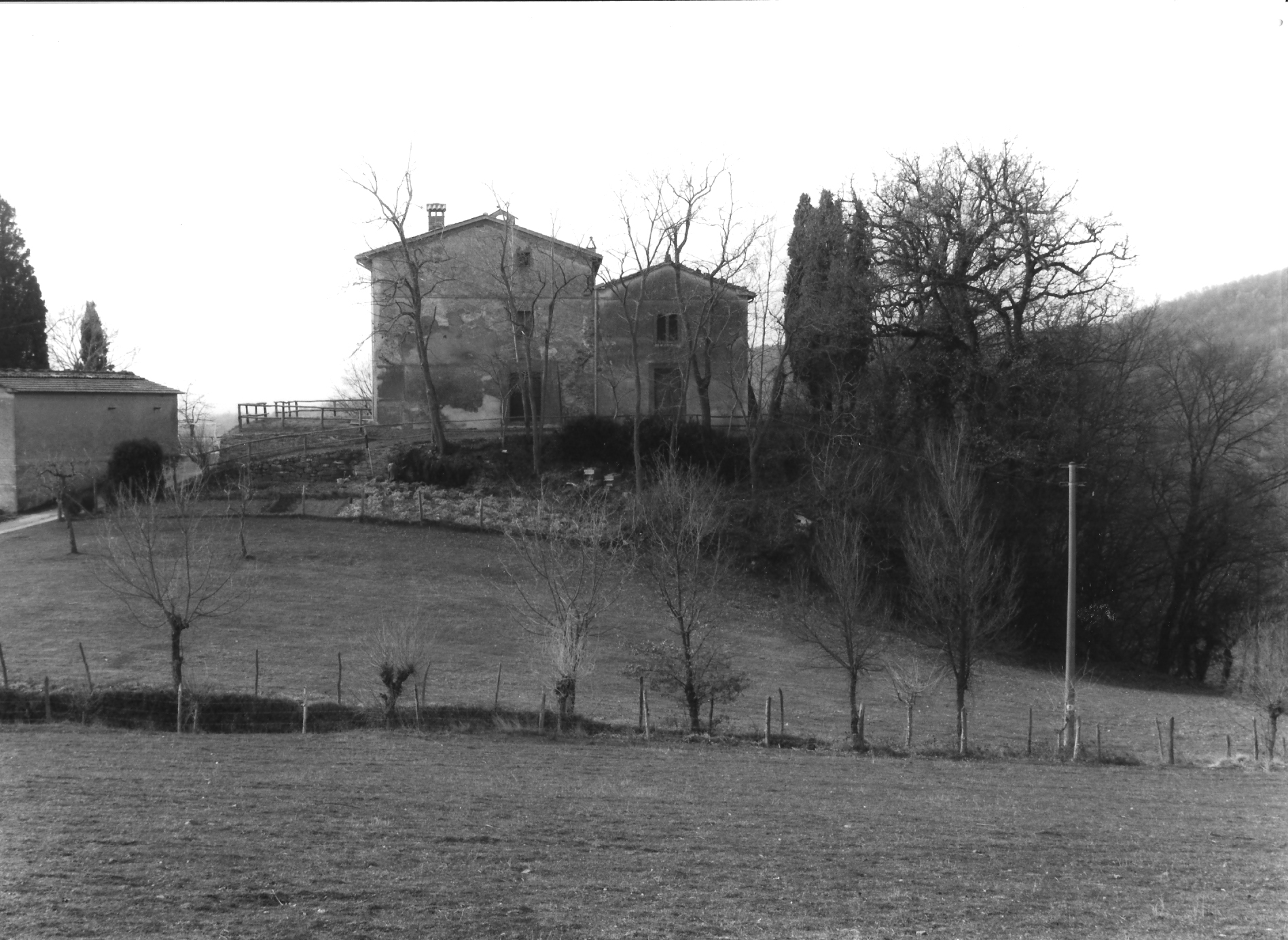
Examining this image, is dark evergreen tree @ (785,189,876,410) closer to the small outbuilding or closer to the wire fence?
the wire fence

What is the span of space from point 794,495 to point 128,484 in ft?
78.9

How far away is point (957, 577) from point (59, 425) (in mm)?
30011

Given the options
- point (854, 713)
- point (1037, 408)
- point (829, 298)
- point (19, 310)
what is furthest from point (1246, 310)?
point (19, 310)

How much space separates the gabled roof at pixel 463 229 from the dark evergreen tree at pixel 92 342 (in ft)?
70.3

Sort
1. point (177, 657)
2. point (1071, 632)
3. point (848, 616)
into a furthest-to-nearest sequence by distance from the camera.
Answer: point (1071, 632) < point (848, 616) < point (177, 657)

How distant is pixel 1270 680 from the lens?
25.3 meters

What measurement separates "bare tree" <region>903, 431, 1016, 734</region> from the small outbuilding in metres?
27.8

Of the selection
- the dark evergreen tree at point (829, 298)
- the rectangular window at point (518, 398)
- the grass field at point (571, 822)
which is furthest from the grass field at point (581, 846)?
the rectangular window at point (518, 398)

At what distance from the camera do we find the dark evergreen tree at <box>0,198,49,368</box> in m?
44.2

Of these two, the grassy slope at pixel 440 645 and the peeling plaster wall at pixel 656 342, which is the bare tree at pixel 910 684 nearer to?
the grassy slope at pixel 440 645

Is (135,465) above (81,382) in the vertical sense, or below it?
below

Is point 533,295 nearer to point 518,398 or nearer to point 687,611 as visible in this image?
point 518,398

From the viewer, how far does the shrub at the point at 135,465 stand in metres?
36.7

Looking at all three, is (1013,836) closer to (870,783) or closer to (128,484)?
(870,783)
